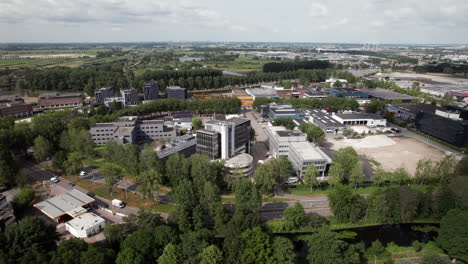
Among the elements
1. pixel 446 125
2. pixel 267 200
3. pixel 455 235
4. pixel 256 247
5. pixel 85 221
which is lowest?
pixel 267 200

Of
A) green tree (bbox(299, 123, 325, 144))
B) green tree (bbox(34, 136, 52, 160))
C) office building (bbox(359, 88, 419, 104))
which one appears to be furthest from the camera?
office building (bbox(359, 88, 419, 104))

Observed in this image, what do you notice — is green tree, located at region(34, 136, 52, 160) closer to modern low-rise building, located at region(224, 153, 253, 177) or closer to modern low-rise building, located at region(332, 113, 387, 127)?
modern low-rise building, located at region(224, 153, 253, 177)

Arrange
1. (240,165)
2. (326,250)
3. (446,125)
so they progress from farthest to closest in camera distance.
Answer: (446,125) < (240,165) < (326,250)

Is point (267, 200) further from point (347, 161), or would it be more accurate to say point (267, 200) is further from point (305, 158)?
point (347, 161)

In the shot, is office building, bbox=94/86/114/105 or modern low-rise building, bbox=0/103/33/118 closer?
modern low-rise building, bbox=0/103/33/118

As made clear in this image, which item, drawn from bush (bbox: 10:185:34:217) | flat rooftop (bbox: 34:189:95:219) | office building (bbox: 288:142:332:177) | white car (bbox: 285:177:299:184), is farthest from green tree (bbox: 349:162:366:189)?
bush (bbox: 10:185:34:217)

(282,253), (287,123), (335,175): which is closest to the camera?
(282,253)

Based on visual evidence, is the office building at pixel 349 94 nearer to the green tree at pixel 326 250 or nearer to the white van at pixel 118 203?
the green tree at pixel 326 250

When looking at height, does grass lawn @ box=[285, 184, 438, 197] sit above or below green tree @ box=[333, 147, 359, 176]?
below

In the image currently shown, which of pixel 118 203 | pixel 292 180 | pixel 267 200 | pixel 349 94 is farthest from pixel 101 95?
pixel 349 94
